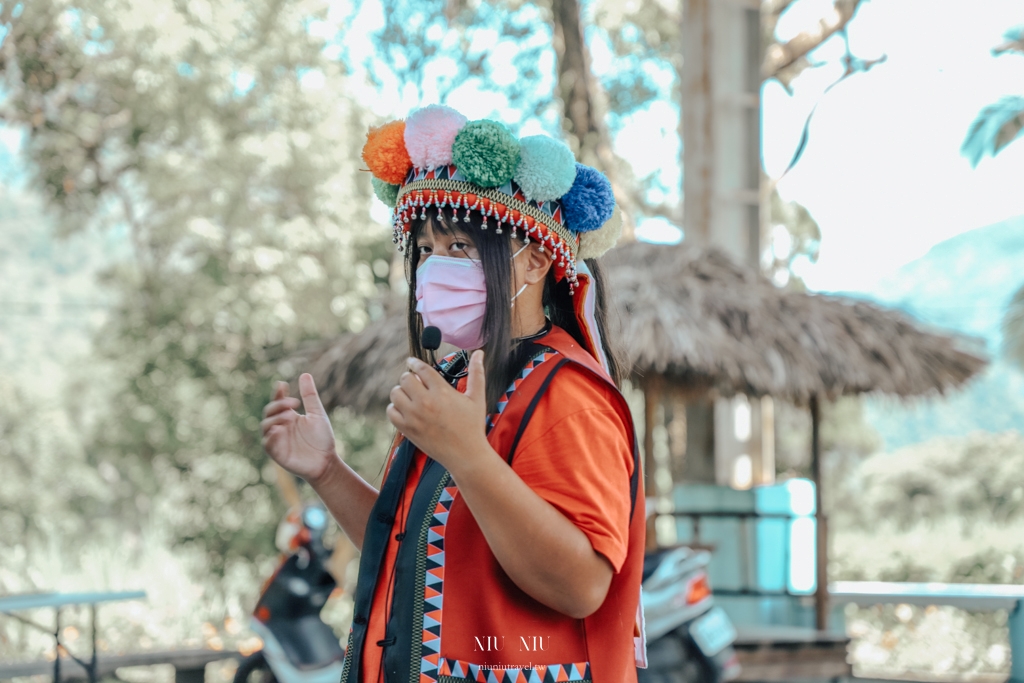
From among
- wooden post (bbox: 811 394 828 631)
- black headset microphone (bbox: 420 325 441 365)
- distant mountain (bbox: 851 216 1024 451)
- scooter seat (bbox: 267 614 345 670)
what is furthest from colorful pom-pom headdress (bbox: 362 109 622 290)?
distant mountain (bbox: 851 216 1024 451)

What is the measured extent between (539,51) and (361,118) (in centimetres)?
328

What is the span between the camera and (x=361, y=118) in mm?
10578

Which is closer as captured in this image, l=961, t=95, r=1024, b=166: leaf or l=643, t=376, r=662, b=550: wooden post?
l=643, t=376, r=662, b=550: wooden post

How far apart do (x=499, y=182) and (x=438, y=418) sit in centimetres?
39

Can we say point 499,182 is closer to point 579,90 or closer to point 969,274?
point 579,90

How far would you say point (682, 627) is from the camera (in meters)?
4.99

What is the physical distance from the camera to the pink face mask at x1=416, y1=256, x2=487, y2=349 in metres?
1.42

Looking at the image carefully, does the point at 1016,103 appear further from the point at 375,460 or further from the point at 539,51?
the point at 375,460

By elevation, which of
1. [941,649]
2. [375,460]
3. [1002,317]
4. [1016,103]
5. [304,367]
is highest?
[1016,103]

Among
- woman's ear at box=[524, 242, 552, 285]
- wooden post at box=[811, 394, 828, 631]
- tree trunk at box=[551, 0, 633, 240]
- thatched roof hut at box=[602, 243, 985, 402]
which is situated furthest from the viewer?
tree trunk at box=[551, 0, 633, 240]

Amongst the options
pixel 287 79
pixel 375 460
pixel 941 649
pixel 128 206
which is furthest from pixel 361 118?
pixel 941 649

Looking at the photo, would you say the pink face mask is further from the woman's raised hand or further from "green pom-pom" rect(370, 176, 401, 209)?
the woman's raised hand

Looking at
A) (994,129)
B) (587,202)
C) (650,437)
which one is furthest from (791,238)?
(587,202)

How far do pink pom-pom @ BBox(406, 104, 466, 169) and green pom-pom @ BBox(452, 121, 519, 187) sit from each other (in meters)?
0.03
